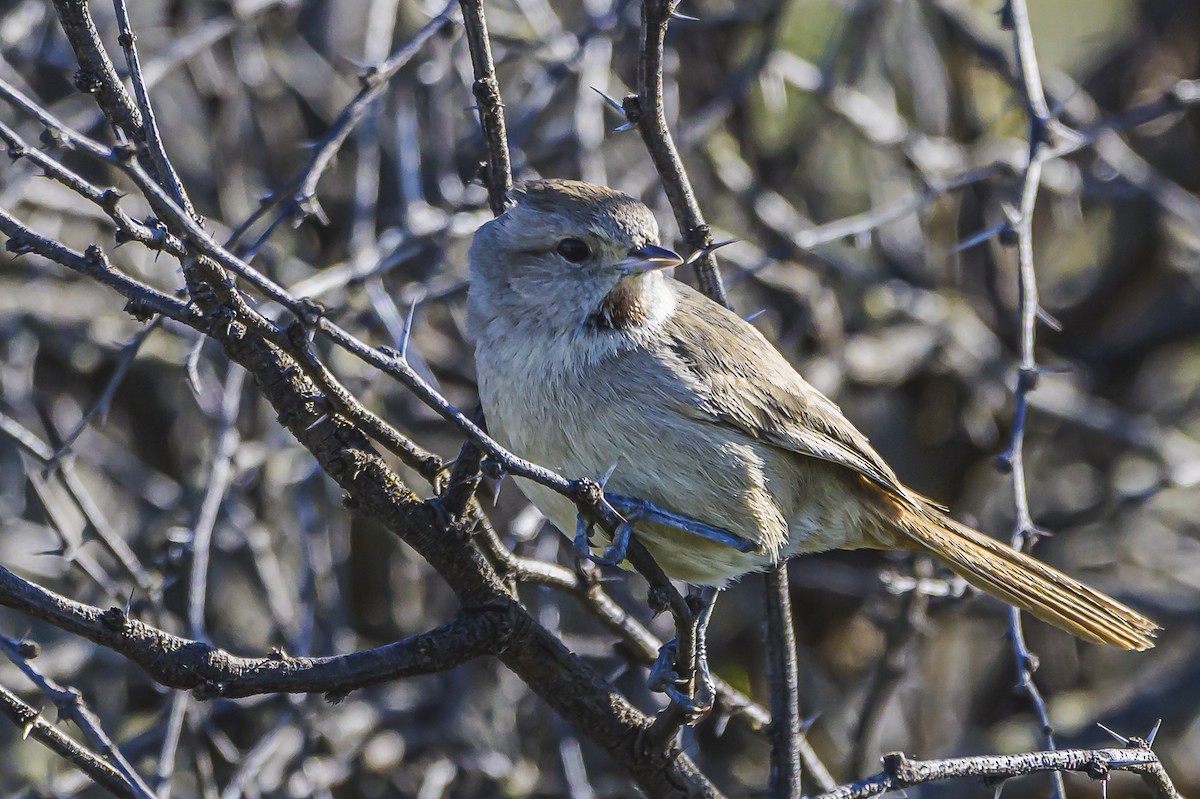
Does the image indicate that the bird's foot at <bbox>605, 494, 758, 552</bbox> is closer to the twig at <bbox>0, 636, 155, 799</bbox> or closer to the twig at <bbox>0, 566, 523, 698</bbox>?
the twig at <bbox>0, 566, 523, 698</bbox>

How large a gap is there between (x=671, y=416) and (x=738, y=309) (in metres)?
2.73

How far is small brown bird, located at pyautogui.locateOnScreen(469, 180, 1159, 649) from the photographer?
351 centimetres

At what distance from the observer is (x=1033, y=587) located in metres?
4.11

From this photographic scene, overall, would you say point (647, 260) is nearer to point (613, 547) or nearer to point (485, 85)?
point (485, 85)

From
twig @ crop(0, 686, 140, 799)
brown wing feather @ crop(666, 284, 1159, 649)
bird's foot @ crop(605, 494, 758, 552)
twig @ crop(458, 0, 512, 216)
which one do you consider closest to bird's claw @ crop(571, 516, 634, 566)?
bird's foot @ crop(605, 494, 758, 552)

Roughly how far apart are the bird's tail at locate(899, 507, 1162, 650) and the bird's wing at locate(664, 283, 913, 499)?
0.63 feet

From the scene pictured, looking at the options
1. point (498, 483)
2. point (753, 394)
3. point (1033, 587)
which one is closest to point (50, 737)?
point (498, 483)

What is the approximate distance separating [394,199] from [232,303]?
407 cm

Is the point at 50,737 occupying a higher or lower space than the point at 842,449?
lower

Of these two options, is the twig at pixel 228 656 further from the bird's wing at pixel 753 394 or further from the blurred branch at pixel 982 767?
the bird's wing at pixel 753 394

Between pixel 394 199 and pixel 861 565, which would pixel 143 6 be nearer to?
pixel 394 199

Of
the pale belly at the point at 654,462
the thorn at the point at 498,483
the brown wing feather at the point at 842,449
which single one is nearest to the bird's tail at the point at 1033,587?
the brown wing feather at the point at 842,449

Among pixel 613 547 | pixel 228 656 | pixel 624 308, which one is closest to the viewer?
pixel 228 656

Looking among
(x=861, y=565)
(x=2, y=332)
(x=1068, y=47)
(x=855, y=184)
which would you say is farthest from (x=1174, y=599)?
(x=2, y=332)
